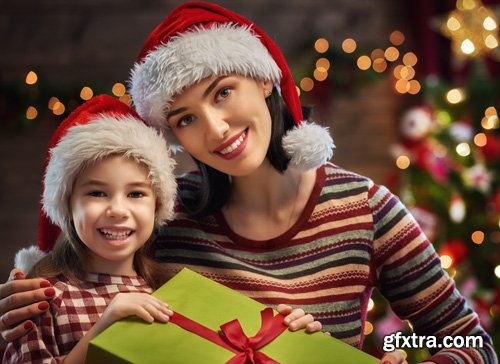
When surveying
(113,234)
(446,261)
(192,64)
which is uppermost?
(192,64)

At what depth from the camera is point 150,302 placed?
1260 millimetres

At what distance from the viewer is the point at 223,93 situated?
5.02 ft

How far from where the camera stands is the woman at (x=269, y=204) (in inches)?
59.9

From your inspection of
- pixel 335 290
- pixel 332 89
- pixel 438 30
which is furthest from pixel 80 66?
pixel 335 290

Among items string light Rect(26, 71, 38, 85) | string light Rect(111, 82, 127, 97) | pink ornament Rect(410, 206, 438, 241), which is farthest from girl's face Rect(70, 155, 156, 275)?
string light Rect(26, 71, 38, 85)

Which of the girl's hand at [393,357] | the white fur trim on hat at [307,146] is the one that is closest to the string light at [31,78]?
the white fur trim on hat at [307,146]

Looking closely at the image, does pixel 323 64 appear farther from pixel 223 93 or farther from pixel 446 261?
pixel 223 93

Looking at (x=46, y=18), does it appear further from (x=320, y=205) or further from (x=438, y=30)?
(x=320, y=205)

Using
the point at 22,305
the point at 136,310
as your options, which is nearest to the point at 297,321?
the point at 136,310

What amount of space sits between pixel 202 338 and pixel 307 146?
20.9 inches

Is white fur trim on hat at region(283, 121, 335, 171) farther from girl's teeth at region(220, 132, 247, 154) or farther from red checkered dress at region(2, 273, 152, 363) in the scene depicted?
red checkered dress at region(2, 273, 152, 363)

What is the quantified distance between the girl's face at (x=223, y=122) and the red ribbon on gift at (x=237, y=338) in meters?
0.39

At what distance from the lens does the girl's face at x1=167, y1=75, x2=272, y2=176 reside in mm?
1502

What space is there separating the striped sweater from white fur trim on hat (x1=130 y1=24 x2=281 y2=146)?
11.4 inches
